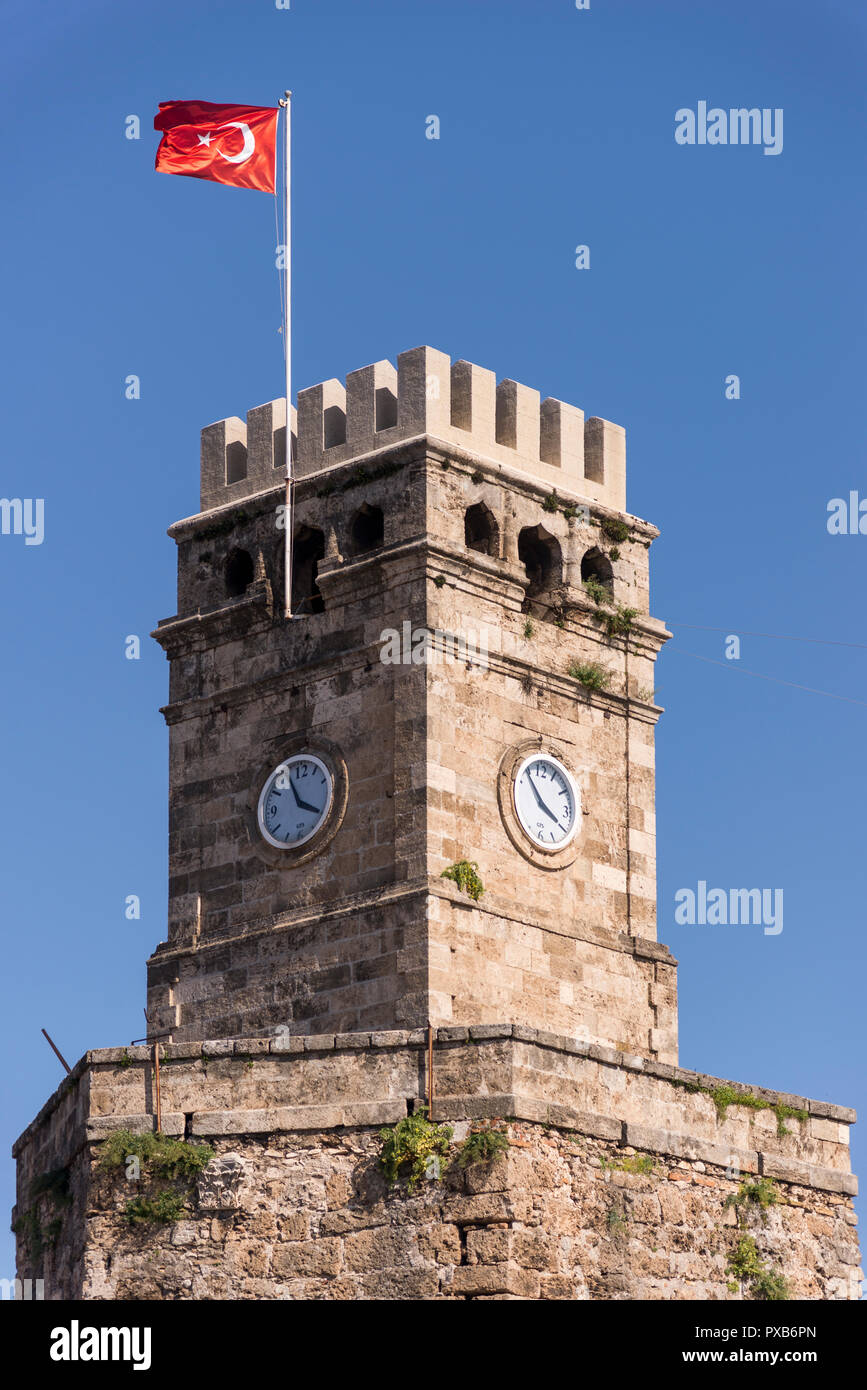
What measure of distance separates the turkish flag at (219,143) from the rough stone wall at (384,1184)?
35.7ft

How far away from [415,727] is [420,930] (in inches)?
86.1

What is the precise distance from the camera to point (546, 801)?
31.7m

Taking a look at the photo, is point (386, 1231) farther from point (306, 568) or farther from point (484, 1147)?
point (306, 568)

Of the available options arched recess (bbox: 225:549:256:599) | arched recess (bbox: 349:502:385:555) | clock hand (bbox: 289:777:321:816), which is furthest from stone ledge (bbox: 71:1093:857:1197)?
arched recess (bbox: 225:549:256:599)

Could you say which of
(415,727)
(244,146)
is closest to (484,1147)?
(415,727)

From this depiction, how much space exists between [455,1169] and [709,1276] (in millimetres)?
3076

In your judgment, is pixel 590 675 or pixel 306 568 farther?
pixel 306 568

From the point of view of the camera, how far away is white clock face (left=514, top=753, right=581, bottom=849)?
31.4 m

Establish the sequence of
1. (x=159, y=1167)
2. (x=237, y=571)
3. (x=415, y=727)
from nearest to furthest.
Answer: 1. (x=159, y=1167)
2. (x=415, y=727)
3. (x=237, y=571)

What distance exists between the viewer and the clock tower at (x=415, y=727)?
30.4 metres

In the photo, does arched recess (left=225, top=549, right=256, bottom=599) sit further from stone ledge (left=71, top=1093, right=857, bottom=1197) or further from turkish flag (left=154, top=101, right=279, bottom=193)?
stone ledge (left=71, top=1093, right=857, bottom=1197)

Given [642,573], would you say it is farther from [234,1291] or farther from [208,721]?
[234,1291]

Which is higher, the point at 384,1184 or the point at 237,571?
the point at 237,571

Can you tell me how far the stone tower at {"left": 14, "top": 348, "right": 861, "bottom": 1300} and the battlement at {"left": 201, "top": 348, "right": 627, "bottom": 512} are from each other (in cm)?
4
